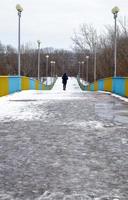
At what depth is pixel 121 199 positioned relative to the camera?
13.5ft

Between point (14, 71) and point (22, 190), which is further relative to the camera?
point (14, 71)

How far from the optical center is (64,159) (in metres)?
5.87

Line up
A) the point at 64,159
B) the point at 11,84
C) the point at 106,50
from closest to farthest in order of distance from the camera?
the point at 64,159, the point at 11,84, the point at 106,50

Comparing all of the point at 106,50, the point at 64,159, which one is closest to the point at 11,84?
the point at 64,159

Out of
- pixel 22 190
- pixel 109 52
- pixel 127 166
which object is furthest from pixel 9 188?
pixel 109 52

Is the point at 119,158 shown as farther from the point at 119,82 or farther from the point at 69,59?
the point at 69,59

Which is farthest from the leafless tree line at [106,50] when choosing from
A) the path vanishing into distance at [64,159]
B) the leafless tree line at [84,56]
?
the path vanishing into distance at [64,159]

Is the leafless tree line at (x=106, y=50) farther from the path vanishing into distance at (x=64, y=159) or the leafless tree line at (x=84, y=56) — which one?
the path vanishing into distance at (x=64, y=159)

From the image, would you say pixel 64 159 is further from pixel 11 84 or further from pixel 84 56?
pixel 84 56

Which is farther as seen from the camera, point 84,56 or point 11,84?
point 84,56

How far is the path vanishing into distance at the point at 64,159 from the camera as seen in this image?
440 centimetres

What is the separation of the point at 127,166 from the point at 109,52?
85.0m

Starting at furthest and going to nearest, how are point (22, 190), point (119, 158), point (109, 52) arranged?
point (109, 52) < point (119, 158) < point (22, 190)

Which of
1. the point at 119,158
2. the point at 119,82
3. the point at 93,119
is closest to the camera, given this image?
the point at 119,158
